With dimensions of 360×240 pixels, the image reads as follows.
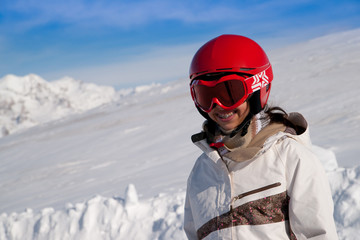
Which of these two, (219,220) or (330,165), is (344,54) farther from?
(219,220)

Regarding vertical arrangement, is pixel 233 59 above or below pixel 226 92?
above

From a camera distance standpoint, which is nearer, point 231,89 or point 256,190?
point 256,190

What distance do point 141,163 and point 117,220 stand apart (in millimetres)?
4230

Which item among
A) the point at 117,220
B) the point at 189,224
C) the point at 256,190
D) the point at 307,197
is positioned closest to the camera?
the point at 307,197

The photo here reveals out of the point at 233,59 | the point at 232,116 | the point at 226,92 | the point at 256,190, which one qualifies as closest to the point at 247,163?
the point at 256,190

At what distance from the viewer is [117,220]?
5.02 metres

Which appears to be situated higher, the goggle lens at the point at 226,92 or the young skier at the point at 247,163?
the goggle lens at the point at 226,92

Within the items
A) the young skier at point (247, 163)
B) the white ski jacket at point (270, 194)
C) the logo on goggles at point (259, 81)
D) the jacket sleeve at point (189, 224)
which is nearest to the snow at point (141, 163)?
the logo on goggles at point (259, 81)

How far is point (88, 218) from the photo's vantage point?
512 centimetres

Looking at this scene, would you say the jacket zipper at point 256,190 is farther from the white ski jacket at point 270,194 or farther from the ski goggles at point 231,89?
the ski goggles at point 231,89

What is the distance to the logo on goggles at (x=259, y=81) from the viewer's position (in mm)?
1883

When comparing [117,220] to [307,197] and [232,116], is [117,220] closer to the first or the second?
[232,116]

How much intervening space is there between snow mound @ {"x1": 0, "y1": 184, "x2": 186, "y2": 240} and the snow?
0.01 m

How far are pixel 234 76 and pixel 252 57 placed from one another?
0.15 meters
